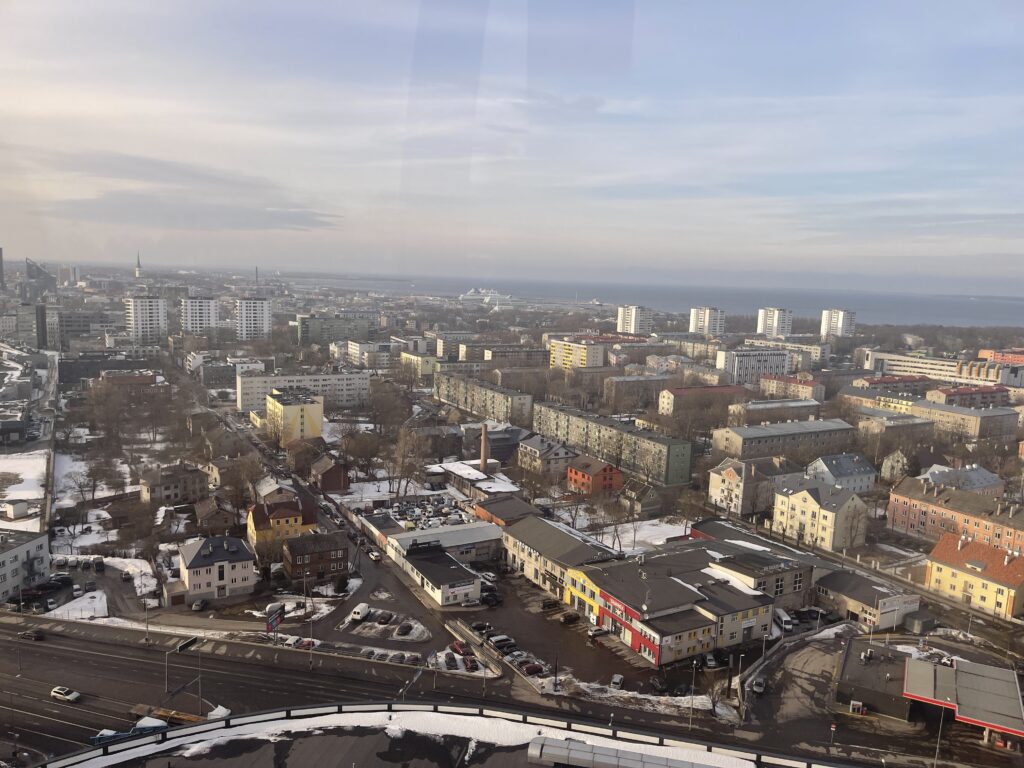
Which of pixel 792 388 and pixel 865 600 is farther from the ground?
pixel 792 388

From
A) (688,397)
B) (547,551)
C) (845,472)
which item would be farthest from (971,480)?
(547,551)

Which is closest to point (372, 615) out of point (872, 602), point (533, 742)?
point (533, 742)

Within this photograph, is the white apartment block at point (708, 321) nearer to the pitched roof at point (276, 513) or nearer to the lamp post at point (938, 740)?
the pitched roof at point (276, 513)

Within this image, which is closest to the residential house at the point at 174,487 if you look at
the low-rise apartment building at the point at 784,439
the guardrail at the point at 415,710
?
the guardrail at the point at 415,710

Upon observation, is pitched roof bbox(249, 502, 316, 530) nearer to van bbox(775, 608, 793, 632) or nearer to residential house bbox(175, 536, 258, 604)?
residential house bbox(175, 536, 258, 604)

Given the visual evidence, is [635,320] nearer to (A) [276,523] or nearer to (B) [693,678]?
(A) [276,523]

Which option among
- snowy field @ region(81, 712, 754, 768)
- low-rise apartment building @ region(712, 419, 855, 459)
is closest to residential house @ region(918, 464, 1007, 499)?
low-rise apartment building @ region(712, 419, 855, 459)
